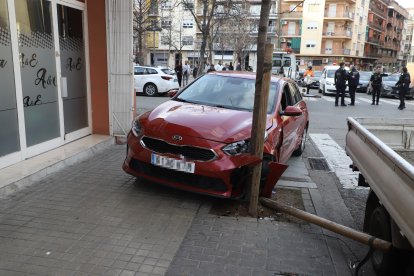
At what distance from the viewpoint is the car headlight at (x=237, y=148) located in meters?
4.66

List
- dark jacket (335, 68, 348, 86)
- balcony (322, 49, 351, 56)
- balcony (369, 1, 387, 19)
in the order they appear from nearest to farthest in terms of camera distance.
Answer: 1. dark jacket (335, 68, 348, 86)
2. balcony (322, 49, 351, 56)
3. balcony (369, 1, 387, 19)

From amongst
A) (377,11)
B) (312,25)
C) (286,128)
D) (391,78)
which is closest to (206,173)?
(286,128)

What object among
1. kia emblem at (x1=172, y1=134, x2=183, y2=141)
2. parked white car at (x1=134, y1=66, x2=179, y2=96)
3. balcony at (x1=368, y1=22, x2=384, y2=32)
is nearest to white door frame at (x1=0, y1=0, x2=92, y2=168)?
kia emblem at (x1=172, y1=134, x2=183, y2=141)

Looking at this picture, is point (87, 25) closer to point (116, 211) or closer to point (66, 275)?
point (116, 211)

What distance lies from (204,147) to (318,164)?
363cm

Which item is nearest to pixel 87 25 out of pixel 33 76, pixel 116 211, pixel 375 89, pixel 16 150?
pixel 33 76

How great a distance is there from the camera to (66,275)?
3242mm

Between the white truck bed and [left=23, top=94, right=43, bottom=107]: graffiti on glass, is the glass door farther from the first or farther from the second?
the white truck bed

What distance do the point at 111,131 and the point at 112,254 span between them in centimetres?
473

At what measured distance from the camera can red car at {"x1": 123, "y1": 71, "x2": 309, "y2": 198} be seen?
→ 4.63m

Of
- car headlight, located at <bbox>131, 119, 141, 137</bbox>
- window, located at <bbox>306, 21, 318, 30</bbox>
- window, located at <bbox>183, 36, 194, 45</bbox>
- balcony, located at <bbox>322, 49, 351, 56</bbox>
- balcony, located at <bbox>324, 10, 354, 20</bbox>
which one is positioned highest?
balcony, located at <bbox>324, 10, 354, 20</bbox>

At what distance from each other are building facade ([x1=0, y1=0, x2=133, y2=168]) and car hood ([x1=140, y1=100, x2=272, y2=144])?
6.51 ft

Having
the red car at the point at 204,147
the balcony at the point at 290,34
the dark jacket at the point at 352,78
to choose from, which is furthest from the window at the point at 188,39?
the red car at the point at 204,147

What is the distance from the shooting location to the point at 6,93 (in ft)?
18.0
